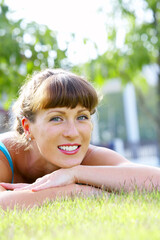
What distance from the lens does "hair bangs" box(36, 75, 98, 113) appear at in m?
3.06

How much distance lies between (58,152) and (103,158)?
592 millimetres

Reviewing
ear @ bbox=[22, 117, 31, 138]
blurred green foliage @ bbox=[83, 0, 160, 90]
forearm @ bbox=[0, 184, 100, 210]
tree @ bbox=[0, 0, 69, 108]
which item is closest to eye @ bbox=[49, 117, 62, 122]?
ear @ bbox=[22, 117, 31, 138]

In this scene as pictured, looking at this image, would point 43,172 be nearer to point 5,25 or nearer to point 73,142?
point 73,142

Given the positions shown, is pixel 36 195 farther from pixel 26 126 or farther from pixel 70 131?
pixel 26 126

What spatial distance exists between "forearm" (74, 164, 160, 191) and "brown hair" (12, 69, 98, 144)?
0.55 m

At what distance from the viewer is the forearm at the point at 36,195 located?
2.58 m

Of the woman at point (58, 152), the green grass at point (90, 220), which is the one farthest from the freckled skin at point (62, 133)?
the green grass at point (90, 220)

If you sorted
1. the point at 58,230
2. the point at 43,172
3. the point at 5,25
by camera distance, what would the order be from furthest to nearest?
1. the point at 5,25
2. the point at 43,172
3. the point at 58,230

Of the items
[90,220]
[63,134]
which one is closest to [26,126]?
[63,134]

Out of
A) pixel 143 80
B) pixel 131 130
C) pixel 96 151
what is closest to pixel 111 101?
pixel 131 130

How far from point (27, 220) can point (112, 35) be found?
10.9m

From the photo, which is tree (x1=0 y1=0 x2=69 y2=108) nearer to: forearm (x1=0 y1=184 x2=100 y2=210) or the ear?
the ear

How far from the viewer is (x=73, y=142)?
3.08 metres

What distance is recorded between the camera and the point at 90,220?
6.07ft
